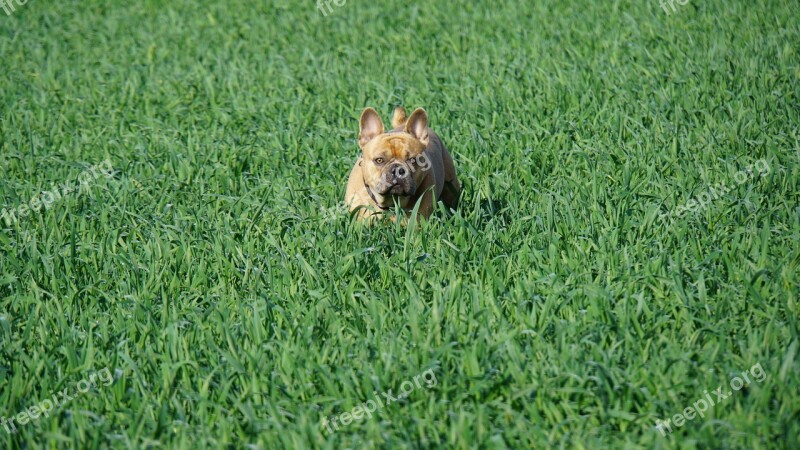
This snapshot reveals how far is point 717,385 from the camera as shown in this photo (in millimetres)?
4137

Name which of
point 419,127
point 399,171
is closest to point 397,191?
point 399,171

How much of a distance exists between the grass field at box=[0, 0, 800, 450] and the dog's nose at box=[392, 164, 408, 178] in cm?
36

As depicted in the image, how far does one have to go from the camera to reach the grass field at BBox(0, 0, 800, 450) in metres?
4.15

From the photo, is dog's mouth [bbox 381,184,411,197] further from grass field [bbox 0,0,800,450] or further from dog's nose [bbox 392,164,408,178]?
grass field [bbox 0,0,800,450]

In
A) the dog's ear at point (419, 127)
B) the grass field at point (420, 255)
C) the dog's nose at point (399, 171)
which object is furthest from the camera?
the dog's ear at point (419, 127)

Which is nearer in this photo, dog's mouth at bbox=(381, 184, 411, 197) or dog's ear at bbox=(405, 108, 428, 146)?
dog's mouth at bbox=(381, 184, 411, 197)

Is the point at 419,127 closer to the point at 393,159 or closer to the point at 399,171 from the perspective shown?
the point at 393,159

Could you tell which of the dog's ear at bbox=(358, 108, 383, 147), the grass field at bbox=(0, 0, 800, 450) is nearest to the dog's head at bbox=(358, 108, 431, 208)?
the dog's ear at bbox=(358, 108, 383, 147)

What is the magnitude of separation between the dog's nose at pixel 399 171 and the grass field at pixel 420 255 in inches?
14.2

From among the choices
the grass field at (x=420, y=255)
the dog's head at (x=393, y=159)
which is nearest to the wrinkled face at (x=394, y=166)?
the dog's head at (x=393, y=159)

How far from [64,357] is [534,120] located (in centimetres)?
492

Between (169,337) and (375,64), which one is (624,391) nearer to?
(169,337)

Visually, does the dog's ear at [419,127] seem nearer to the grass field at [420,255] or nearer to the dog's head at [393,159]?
the dog's head at [393,159]

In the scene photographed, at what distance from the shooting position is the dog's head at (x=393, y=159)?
613cm
